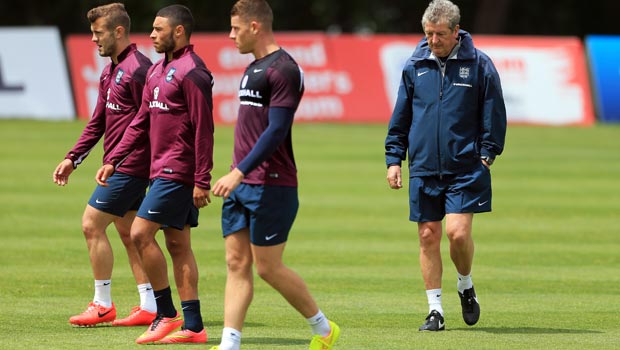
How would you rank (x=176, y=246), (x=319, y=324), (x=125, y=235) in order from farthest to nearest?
(x=125, y=235)
(x=176, y=246)
(x=319, y=324)

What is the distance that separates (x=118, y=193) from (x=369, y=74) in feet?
62.7

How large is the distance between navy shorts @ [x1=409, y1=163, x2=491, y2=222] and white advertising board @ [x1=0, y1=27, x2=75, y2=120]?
61.9ft

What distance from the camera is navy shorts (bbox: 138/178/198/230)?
842 cm

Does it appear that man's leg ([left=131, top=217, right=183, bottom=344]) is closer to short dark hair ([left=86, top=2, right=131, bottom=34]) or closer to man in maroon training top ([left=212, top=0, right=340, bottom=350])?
man in maroon training top ([left=212, top=0, right=340, bottom=350])

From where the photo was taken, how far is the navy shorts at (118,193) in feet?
30.0

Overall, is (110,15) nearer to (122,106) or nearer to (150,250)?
(122,106)

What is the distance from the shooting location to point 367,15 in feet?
143

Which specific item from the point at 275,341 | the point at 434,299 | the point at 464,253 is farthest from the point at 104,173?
the point at 464,253

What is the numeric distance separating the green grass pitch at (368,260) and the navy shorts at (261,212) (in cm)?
103

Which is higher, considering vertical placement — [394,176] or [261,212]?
[261,212]

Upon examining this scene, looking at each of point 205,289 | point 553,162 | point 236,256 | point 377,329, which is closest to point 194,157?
point 236,256

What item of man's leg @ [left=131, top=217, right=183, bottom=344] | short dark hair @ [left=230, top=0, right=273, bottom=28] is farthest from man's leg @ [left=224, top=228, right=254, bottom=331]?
short dark hair @ [left=230, top=0, right=273, bottom=28]

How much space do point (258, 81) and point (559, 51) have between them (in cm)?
2132

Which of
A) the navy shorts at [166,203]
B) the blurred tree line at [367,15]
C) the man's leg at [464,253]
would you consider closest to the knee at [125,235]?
the navy shorts at [166,203]
